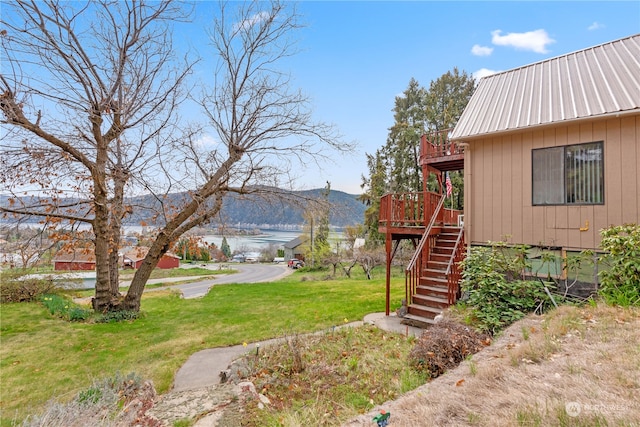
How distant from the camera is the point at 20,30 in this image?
236 inches

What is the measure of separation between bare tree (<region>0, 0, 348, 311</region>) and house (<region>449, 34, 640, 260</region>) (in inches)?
161

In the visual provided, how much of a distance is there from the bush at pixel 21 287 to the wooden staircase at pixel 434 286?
1199cm

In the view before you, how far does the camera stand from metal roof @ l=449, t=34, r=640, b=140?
584 centimetres

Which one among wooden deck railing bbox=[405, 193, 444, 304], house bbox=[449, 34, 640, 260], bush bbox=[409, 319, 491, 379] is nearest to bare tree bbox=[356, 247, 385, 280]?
wooden deck railing bbox=[405, 193, 444, 304]

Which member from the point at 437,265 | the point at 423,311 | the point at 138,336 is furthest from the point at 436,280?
the point at 138,336

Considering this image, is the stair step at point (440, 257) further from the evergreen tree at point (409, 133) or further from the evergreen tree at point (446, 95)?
the evergreen tree at point (446, 95)

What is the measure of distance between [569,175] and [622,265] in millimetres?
1985

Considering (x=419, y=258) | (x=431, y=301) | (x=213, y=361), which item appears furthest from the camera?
(x=419, y=258)

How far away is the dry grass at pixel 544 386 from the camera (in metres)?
1.96

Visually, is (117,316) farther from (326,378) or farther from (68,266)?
(68,266)

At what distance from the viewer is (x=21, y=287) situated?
10188 mm

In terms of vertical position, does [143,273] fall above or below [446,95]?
below

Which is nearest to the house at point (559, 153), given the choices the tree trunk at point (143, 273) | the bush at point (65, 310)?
the tree trunk at point (143, 273)

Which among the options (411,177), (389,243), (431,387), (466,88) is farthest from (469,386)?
(466,88)
